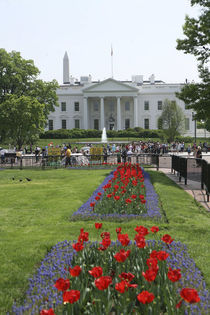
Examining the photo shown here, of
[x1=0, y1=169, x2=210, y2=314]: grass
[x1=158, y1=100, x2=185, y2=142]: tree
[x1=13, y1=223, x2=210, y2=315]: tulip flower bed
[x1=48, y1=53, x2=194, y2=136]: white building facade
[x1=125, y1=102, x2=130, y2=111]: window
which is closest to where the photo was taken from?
[x1=13, y1=223, x2=210, y2=315]: tulip flower bed

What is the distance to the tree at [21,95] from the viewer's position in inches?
1159

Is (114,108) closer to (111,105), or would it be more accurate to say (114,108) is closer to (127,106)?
(111,105)

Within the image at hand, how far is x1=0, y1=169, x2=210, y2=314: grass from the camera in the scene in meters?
4.62

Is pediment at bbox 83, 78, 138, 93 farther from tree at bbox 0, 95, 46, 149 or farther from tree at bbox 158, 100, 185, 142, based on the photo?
tree at bbox 0, 95, 46, 149

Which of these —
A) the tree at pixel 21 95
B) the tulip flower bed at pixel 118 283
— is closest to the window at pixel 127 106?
the tree at pixel 21 95

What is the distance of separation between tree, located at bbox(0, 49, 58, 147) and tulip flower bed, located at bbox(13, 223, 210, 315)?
84.3 ft

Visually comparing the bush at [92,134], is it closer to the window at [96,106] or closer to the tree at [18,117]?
the window at [96,106]

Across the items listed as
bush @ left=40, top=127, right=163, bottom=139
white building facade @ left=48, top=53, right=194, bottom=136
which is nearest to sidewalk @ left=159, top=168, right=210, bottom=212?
bush @ left=40, top=127, right=163, bottom=139

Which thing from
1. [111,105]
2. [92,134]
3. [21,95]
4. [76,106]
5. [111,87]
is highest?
[111,87]

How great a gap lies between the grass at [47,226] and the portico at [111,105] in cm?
6396

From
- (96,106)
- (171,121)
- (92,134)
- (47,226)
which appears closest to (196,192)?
(47,226)

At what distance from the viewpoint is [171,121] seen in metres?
51.6

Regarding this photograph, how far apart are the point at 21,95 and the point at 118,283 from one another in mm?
40650

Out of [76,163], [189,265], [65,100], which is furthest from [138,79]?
[189,265]
